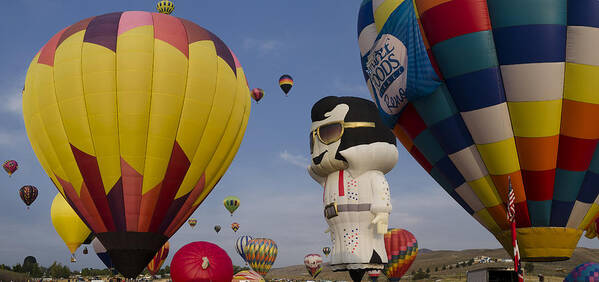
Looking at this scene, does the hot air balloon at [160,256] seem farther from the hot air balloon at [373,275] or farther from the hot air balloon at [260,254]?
the hot air balloon at [373,275]

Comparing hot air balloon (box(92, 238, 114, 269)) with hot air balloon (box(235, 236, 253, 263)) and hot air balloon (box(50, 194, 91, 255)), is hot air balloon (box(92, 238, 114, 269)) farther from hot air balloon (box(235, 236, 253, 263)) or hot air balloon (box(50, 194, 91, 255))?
hot air balloon (box(235, 236, 253, 263))

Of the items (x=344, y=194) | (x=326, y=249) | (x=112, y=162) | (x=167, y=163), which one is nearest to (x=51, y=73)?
(x=112, y=162)

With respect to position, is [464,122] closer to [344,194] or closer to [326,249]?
[344,194]

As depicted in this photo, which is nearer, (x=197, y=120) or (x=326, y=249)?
(x=197, y=120)

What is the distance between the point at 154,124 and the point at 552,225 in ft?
32.1

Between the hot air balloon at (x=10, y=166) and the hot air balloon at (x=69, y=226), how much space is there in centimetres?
688

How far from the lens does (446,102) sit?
28.9 feet

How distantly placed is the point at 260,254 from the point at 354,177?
1718 centimetres

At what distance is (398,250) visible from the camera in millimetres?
24688

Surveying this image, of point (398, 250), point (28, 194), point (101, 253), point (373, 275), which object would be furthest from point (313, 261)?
point (28, 194)

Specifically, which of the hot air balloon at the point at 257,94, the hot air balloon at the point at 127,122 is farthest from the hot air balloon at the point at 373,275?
the hot air balloon at the point at 257,94

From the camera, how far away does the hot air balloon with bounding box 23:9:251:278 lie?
1405 centimetres

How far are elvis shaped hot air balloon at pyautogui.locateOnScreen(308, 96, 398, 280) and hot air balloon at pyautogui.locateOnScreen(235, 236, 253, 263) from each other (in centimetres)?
1675

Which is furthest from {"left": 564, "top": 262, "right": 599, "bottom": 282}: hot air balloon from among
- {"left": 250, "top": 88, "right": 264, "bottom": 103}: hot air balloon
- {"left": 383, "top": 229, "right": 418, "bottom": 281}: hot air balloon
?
{"left": 250, "top": 88, "right": 264, "bottom": 103}: hot air balloon
